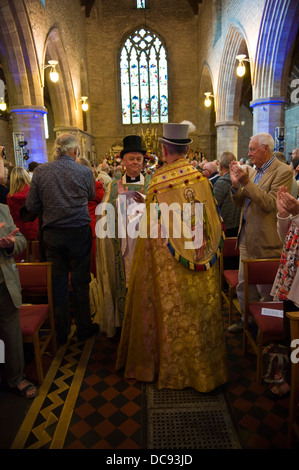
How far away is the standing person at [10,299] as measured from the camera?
2256mm

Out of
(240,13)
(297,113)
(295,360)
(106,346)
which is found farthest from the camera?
(297,113)

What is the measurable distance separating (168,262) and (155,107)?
19019 millimetres

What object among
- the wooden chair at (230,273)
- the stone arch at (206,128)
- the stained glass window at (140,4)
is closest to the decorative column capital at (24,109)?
the wooden chair at (230,273)

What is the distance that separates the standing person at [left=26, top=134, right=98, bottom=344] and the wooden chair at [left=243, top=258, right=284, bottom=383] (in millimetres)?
1532

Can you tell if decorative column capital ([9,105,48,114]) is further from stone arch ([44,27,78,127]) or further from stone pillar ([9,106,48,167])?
stone arch ([44,27,78,127])

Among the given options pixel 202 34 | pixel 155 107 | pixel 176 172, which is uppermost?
pixel 202 34

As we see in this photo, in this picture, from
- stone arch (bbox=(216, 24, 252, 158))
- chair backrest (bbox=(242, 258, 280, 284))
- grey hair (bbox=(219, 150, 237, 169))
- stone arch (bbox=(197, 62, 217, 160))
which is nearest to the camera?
chair backrest (bbox=(242, 258, 280, 284))

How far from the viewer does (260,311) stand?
261cm

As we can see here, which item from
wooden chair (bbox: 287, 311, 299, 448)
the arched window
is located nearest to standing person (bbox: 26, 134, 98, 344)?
wooden chair (bbox: 287, 311, 299, 448)

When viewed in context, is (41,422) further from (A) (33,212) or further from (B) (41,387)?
(A) (33,212)

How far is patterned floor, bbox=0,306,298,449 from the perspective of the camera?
2049mm

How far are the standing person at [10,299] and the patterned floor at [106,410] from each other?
27 centimetres
